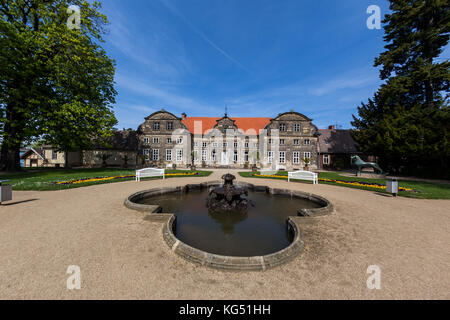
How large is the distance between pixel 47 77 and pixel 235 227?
20001 millimetres

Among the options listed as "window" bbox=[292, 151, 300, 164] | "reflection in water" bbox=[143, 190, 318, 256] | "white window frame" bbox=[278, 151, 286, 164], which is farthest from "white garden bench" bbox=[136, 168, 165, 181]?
"window" bbox=[292, 151, 300, 164]

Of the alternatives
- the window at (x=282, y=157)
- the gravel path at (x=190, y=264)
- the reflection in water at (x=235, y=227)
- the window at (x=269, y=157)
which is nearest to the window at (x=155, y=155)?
the window at (x=269, y=157)

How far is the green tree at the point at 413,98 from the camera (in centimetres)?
1501

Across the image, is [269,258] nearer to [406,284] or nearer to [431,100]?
[406,284]

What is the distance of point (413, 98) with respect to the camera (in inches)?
718

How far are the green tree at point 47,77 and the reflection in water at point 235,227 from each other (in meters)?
12.8

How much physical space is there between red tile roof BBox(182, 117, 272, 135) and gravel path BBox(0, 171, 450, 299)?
83.6 ft

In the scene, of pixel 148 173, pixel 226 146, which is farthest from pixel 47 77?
pixel 226 146

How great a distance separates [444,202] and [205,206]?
11176 millimetres

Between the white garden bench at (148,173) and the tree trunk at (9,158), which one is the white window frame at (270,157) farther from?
the tree trunk at (9,158)

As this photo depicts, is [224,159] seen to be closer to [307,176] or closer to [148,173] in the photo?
[148,173]

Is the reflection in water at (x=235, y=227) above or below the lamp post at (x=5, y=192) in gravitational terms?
below

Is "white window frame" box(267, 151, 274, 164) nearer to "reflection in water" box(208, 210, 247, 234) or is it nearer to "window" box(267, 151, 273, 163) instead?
"window" box(267, 151, 273, 163)

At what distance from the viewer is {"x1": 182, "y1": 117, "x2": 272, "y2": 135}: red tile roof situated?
29.6 metres
